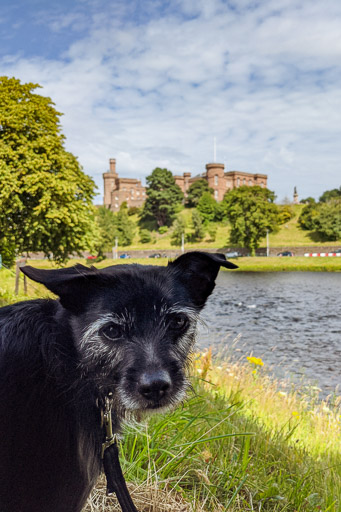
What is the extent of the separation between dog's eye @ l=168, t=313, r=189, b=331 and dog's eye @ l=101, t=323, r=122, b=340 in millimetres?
311

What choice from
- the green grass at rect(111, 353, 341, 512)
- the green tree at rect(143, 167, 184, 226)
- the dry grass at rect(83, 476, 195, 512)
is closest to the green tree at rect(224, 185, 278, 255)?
the green tree at rect(143, 167, 184, 226)

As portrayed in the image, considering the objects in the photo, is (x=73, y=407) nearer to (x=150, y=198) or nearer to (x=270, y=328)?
(x=270, y=328)

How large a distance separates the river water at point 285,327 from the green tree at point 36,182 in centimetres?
936

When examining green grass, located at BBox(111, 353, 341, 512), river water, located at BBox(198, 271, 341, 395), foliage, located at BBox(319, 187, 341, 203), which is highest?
foliage, located at BBox(319, 187, 341, 203)

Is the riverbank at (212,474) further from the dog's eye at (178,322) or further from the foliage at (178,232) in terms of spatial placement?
the foliage at (178,232)

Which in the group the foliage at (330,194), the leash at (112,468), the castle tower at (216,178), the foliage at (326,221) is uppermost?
the castle tower at (216,178)

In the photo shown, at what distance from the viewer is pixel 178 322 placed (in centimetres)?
257

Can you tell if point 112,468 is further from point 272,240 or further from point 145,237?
point 145,237

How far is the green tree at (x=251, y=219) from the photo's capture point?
7550cm

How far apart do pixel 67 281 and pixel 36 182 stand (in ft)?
72.0

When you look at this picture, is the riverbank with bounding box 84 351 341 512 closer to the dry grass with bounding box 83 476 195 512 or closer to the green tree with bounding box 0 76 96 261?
the dry grass with bounding box 83 476 195 512

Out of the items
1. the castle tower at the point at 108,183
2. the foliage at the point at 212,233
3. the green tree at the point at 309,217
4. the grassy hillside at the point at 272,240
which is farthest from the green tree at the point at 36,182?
the castle tower at the point at 108,183

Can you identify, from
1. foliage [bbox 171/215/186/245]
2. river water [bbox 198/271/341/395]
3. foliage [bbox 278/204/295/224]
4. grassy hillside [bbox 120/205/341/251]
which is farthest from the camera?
foliage [bbox 278/204/295/224]

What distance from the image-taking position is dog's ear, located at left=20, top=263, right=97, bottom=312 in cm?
218
